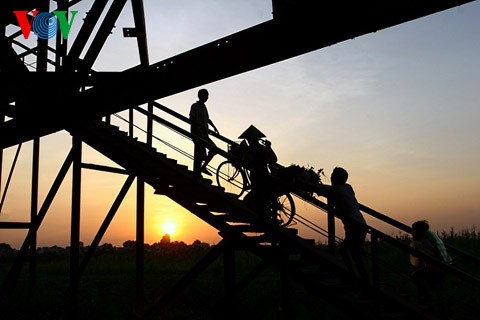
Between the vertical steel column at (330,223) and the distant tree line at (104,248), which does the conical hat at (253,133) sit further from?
the distant tree line at (104,248)

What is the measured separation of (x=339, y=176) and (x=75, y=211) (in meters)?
→ 5.47

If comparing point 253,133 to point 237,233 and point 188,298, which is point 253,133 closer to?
point 237,233

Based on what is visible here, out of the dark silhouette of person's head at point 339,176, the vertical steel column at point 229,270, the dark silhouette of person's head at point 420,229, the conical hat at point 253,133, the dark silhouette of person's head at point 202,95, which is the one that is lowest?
the vertical steel column at point 229,270

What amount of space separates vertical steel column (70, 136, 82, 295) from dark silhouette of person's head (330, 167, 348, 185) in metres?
5.33

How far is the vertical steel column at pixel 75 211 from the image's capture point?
31.5ft

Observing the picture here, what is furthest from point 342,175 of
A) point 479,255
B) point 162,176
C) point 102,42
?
point 479,255

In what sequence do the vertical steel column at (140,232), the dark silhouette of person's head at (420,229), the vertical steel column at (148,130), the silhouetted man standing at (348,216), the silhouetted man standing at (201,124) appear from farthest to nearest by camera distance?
1. the vertical steel column at (140,232)
2. the silhouetted man standing at (201,124)
3. the dark silhouette of person's head at (420,229)
4. the vertical steel column at (148,130)
5. the silhouetted man standing at (348,216)

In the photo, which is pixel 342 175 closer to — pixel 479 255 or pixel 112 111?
pixel 112 111

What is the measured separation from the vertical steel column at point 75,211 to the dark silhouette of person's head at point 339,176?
5326 mm

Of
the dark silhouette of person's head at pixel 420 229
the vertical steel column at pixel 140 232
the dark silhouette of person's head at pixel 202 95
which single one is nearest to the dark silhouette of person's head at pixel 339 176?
the dark silhouette of person's head at pixel 420 229

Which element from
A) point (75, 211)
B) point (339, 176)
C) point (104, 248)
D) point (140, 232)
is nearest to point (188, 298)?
point (140, 232)

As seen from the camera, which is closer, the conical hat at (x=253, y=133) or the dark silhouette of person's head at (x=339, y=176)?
the dark silhouette of person's head at (x=339, y=176)

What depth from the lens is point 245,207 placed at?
835cm

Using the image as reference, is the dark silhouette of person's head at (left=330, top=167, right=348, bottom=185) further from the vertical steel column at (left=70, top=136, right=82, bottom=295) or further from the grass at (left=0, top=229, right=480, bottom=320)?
the vertical steel column at (left=70, top=136, right=82, bottom=295)
